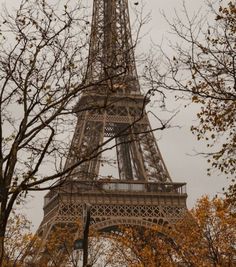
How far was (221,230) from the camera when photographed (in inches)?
1151

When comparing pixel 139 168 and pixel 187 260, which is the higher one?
pixel 139 168

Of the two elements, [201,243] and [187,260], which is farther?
[187,260]

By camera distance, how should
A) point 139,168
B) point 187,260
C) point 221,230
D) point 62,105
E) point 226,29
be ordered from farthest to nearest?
point 139,168 → point 187,260 → point 221,230 → point 226,29 → point 62,105

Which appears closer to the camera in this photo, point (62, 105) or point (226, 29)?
point (62, 105)

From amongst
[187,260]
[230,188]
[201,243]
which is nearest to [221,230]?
[201,243]

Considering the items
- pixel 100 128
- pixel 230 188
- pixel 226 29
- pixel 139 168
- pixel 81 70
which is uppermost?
pixel 100 128

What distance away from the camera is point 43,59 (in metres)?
14.3

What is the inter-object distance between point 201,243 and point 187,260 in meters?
2.54

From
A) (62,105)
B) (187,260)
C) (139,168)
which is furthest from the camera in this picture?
(139,168)

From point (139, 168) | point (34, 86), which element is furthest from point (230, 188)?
point (139, 168)

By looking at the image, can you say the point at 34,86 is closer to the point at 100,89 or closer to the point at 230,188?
the point at 100,89

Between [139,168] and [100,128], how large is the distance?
4.94 meters

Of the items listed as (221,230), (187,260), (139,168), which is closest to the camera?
(221,230)

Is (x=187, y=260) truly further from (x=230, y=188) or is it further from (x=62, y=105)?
(x=62, y=105)
